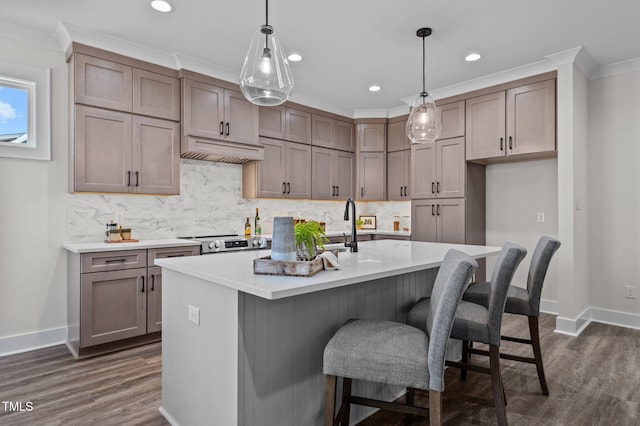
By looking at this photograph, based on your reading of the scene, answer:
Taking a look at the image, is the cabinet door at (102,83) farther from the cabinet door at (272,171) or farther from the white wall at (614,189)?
the white wall at (614,189)

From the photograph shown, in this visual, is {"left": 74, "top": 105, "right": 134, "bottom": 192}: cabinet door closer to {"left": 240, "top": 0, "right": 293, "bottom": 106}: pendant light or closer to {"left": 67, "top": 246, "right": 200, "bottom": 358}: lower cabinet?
{"left": 67, "top": 246, "right": 200, "bottom": 358}: lower cabinet

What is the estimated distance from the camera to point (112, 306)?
124 inches

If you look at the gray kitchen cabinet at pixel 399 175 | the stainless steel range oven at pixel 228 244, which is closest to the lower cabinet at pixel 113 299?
the stainless steel range oven at pixel 228 244

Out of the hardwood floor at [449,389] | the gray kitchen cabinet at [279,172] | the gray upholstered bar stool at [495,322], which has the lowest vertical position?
the hardwood floor at [449,389]

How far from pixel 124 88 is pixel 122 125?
1.13 feet

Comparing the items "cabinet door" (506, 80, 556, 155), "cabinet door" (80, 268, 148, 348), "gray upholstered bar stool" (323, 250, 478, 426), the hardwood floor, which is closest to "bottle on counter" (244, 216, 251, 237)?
"cabinet door" (80, 268, 148, 348)

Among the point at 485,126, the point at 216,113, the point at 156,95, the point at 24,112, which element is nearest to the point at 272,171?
the point at 216,113

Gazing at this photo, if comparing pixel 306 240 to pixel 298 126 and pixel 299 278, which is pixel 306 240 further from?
pixel 298 126

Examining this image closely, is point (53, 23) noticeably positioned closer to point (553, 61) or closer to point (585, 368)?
point (553, 61)

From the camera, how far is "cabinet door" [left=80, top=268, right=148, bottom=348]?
301 cm

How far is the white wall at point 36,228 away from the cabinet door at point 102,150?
1.01 feet

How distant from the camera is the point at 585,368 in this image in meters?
2.83

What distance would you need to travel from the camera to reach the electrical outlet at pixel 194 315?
1.84 metres

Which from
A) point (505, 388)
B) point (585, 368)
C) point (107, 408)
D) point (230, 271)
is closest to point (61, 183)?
point (107, 408)
